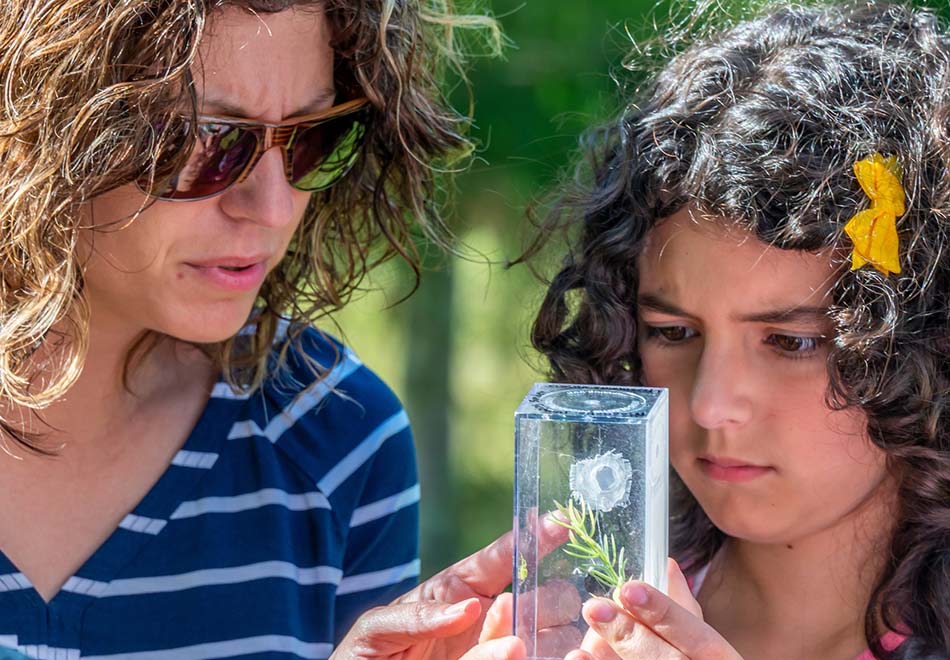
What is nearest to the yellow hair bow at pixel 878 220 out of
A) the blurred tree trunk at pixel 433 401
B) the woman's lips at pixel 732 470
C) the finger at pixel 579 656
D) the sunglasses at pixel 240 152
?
the woman's lips at pixel 732 470

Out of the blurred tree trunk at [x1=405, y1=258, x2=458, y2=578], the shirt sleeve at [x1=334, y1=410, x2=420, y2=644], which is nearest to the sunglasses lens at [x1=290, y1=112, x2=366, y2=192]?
the shirt sleeve at [x1=334, y1=410, x2=420, y2=644]

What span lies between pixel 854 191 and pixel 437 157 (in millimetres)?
894

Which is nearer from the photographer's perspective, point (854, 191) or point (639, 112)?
point (854, 191)

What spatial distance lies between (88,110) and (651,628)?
1.22 m

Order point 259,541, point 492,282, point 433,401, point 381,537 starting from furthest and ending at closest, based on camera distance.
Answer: point 492,282 < point 433,401 < point 381,537 < point 259,541

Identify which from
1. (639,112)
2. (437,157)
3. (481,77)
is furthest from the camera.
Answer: (481,77)

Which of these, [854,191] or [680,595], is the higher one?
[854,191]

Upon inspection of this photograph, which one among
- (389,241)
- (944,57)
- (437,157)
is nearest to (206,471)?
(389,241)

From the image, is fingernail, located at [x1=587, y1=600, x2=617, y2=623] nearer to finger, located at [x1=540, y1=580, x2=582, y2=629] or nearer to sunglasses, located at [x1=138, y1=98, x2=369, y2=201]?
finger, located at [x1=540, y1=580, x2=582, y2=629]

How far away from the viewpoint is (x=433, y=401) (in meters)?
6.02

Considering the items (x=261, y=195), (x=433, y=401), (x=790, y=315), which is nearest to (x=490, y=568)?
(x=790, y=315)

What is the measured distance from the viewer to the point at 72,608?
2.36 metres

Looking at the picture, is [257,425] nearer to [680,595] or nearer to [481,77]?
[680,595]

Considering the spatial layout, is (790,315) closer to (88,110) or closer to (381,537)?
(381,537)
